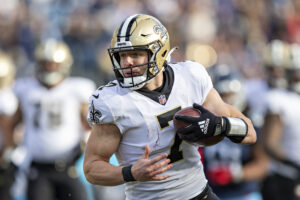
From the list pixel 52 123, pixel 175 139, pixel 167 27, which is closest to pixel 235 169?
pixel 52 123

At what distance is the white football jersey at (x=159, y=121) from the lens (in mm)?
3453

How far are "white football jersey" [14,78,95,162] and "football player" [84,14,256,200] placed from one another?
2.56 meters

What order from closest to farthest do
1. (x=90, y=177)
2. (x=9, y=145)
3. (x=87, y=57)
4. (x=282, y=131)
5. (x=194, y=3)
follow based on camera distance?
(x=90, y=177)
(x=282, y=131)
(x=9, y=145)
(x=87, y=57)
(x=194, y=3)

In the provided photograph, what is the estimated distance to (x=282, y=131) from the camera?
5.77m

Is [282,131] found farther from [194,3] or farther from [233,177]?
[194,3]

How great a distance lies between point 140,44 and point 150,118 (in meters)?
0.43

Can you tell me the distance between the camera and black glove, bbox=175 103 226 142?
3.32 meters

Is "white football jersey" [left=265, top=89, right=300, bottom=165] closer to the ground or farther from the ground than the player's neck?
closer to the ground

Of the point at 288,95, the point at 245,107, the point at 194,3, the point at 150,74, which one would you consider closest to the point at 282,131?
the point at 288,95

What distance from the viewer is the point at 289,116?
5.67 meters

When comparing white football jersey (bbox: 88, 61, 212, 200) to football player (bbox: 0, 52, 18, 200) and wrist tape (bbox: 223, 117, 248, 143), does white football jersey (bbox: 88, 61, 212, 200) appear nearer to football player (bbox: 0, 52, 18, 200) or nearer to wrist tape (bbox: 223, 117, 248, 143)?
wrist tape (bbox: 223, 117, 248, 143)

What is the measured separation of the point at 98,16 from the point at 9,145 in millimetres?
6216

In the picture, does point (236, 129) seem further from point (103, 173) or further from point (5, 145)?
point (5, 145)

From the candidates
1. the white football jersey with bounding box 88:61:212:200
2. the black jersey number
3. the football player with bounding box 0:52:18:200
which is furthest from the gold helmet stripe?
the football player with bounding box 0:52:18:200
